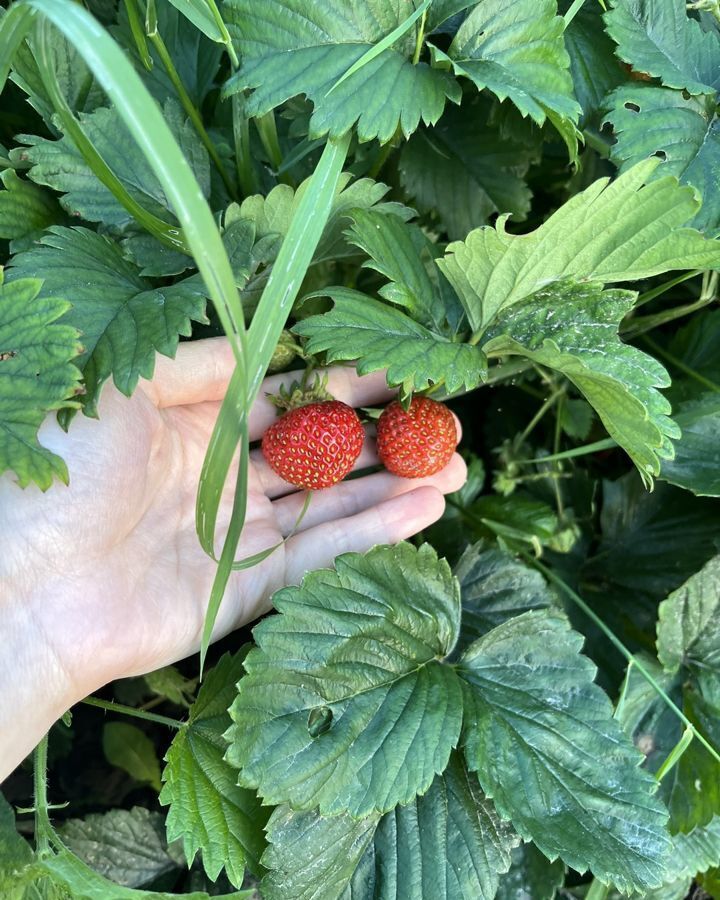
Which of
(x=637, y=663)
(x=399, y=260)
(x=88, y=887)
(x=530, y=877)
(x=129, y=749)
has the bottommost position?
(x=530, y=877)

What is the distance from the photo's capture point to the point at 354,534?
1.04 meters

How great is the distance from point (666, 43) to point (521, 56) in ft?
0.68

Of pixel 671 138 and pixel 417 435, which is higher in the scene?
pixel 671 138

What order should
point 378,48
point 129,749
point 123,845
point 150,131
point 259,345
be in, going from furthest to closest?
1. point 129,749
2. point 123,845
3. point 378,48
4. point 259,345
5. point 150,131

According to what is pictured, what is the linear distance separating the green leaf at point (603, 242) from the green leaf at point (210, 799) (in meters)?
0.53

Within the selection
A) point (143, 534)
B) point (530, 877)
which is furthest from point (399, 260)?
point (530, 877)

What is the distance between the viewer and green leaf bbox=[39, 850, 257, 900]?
0.68 meters

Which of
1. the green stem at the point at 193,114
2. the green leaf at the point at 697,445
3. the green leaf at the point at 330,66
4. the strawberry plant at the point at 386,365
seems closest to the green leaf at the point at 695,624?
the strawberry plant at the point at 386,365

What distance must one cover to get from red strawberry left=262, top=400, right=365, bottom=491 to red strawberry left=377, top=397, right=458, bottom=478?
0.05 m

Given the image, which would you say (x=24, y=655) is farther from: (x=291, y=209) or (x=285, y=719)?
(x=291, y=209)

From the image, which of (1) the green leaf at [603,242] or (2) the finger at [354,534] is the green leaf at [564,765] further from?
(1) the green leaf at [603,242]

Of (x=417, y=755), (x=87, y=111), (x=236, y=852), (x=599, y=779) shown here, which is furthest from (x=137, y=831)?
(x=87, y=111)

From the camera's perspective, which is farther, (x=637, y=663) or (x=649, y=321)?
(x=649, y=321)

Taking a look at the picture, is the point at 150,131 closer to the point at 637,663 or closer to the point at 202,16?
the point at 202,16
